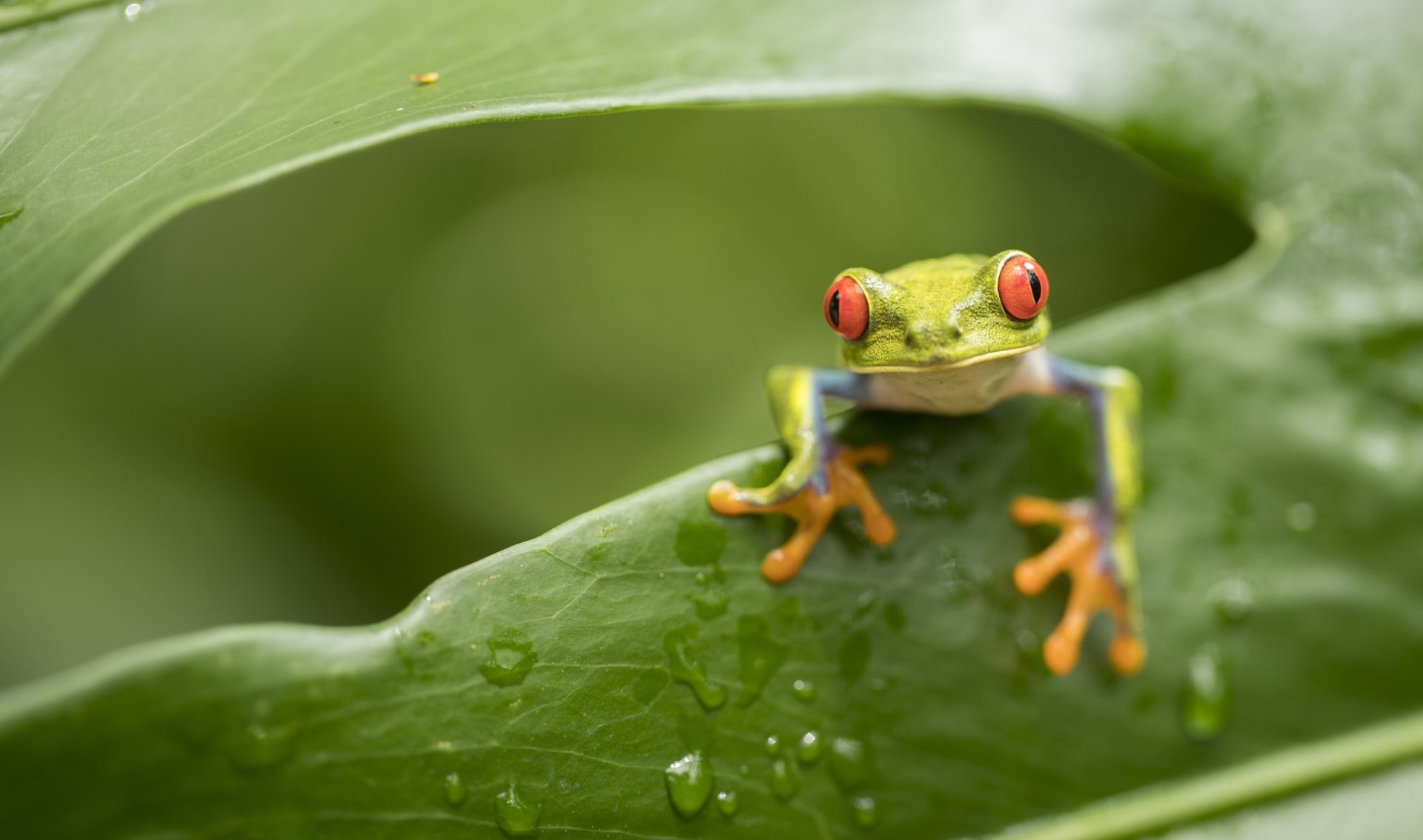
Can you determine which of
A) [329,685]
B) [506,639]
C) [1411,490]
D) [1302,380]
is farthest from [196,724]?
[1411,490]

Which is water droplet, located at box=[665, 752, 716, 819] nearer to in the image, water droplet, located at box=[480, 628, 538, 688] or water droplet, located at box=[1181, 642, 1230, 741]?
water droplet, located at box=[480, 628, 538, 688]

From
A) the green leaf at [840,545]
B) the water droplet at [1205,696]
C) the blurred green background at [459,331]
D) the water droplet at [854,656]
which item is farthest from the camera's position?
the blurred green background at [459,331]

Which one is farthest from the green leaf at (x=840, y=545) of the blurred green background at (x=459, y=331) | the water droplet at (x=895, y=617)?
the blurred green background at (x=459, y=331)

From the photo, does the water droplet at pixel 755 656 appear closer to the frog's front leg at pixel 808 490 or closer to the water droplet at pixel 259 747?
the frog's front leg at pixel 808 490

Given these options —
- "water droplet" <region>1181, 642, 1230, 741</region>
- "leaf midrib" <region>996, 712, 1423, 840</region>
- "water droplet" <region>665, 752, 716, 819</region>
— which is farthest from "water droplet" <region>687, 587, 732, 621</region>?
"water droplet" <region>1181, 642, 1230, 741</region>

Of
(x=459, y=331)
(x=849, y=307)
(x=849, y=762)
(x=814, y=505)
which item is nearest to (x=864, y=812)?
(x=849, y=762)

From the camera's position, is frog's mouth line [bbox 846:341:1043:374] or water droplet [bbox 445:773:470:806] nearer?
water droplet [bbox 445:773:470:806]

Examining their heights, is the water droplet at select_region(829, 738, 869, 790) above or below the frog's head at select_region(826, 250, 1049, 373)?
below

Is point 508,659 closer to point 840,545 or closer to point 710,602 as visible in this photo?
point 710,602
